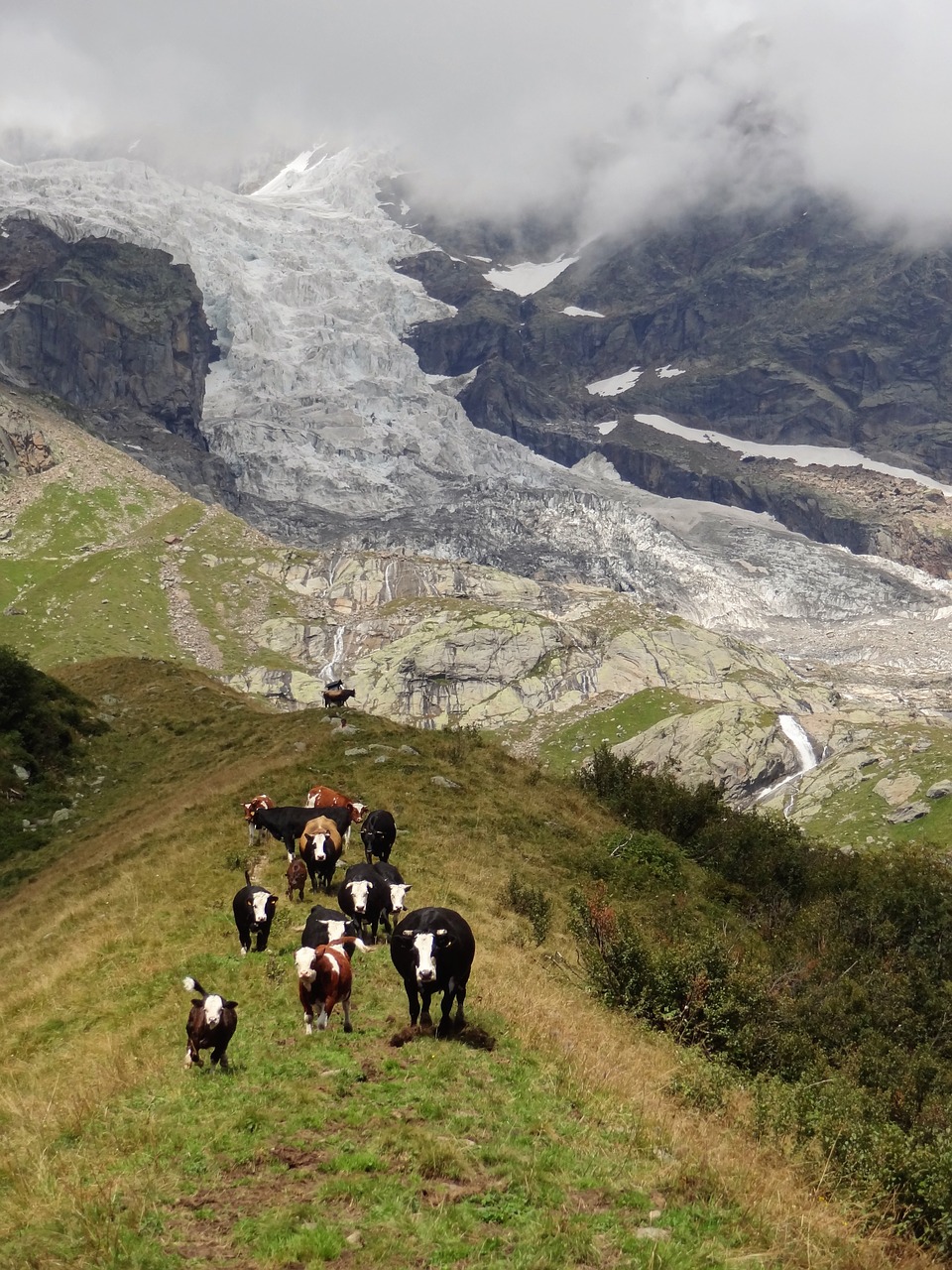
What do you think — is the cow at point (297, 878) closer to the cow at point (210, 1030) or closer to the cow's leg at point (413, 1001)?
the cow's leg at point (413, 1001)

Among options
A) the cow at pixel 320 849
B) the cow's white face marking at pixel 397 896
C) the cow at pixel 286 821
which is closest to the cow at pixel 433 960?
the cow's white face marking at pixel 397 896

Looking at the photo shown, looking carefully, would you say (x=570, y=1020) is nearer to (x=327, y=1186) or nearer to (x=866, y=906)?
(x=327, y=1186)

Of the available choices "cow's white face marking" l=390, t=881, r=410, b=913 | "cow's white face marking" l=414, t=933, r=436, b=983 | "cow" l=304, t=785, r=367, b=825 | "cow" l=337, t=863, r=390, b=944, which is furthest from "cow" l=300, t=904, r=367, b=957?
"cow" l=304, t=785, r=367, b=825

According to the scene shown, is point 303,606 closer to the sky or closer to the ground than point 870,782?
closer to the sky

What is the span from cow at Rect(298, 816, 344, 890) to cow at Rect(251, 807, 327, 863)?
4.90 ft

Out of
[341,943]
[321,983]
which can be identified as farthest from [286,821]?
[321,983]

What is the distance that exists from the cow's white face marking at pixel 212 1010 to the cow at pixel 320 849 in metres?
8.70

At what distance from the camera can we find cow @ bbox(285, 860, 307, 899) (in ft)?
69.3

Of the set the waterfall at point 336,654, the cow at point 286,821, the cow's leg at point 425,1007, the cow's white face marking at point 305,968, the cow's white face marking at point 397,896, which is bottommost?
the cow's leg at point 425,1007

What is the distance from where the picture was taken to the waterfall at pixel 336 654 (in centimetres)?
14975

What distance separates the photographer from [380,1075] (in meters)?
12.4

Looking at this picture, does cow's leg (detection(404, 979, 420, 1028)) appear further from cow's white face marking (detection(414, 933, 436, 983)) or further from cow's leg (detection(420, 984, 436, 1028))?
cow's white face marking (detection(414, 933, 436, 983))

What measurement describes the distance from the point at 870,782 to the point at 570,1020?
121 m

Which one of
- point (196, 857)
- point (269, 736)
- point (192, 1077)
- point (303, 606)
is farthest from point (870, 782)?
point (192, 1077)
